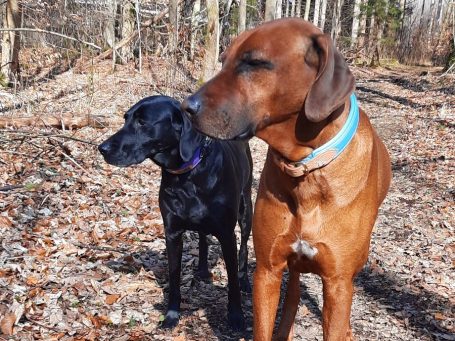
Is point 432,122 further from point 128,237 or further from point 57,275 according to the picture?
point 57,275

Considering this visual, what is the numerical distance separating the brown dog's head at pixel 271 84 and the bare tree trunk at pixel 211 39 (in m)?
9.69

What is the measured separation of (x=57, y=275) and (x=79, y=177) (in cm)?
225

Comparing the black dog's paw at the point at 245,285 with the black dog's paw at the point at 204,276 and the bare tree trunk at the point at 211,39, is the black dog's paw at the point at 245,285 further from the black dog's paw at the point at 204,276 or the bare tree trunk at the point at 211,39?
the bare tree trunk at the point at 211,39

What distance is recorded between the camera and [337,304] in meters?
2.65

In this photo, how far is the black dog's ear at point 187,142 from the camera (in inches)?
136

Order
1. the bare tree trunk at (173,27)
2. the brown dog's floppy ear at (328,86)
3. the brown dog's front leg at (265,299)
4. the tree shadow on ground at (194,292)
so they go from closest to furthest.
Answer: the brown dog's floppy ear at (328,86) < the brown dog's front leg at (265,299) < the tree shadow on ground at (194,292) < the bare tree trunk at (173,27)

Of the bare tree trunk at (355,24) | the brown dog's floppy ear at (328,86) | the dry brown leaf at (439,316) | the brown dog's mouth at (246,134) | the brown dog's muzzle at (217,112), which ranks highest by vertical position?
the bare tree trunk at (355,24)

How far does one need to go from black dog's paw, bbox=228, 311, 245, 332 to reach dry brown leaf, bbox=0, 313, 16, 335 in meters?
1.57

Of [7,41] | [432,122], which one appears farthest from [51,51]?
[432,122]

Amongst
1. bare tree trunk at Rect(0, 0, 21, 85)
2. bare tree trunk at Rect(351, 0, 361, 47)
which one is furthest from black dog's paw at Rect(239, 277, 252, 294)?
bare tree trunk at Rect(351, 0, 361, 47)

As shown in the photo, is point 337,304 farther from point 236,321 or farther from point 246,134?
point 236,321

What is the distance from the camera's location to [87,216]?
5.46 m

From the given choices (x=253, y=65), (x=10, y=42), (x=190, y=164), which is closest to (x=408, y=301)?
(x=190, y=164)

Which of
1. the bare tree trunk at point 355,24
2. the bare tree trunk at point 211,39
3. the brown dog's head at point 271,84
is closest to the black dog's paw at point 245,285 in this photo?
the brown dog's head at point 271,84
